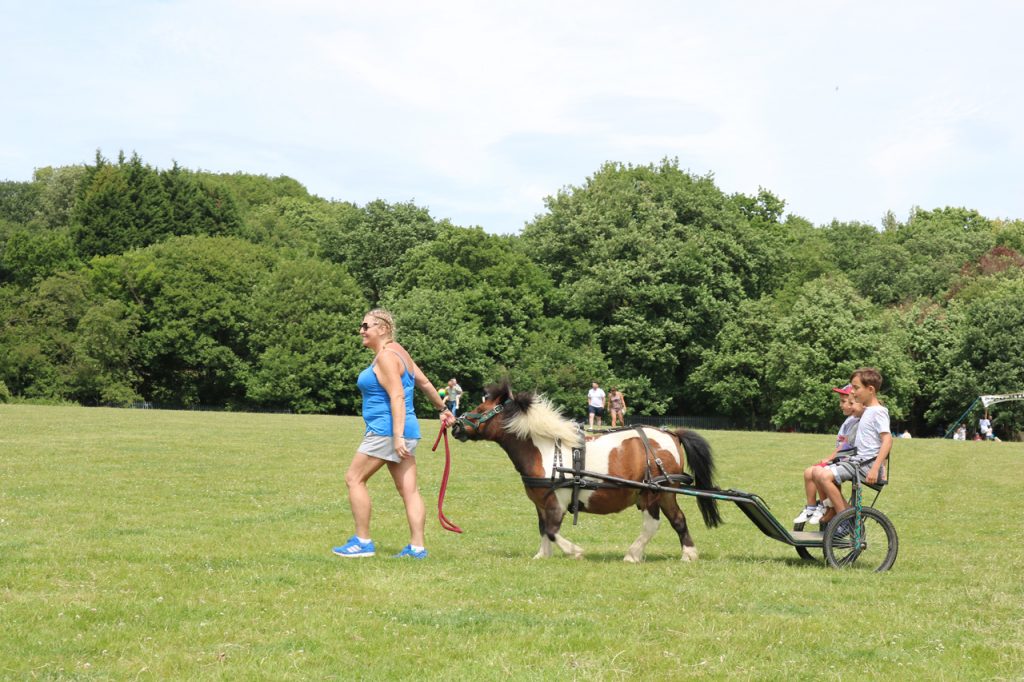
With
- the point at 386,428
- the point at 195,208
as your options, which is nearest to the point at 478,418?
the point at 386,428

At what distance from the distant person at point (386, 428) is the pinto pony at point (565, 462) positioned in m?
0.87

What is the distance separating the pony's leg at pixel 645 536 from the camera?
12.0 m

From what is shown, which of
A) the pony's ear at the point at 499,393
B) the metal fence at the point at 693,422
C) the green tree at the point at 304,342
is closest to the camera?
the pony's ear at the point at 499,393

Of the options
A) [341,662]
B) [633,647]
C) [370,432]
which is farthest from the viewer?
[370,432]

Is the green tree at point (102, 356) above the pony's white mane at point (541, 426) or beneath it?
above

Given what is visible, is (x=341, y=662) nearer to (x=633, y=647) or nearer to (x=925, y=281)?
(x=633, y=647)

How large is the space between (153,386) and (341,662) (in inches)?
3059

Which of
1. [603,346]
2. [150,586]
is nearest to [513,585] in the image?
[150,586]

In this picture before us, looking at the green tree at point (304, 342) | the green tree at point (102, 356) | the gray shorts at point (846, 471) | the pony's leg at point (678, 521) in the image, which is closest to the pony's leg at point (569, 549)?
the pony's leg at point (678, 521)

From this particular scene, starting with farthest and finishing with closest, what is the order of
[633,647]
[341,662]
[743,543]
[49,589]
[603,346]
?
[603,346] < [743,543] < [49,589] < [633,647] < [341,662]

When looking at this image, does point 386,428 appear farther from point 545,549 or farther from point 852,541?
point 852,541

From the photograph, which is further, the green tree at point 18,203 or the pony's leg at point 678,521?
the green tree at point 18,203

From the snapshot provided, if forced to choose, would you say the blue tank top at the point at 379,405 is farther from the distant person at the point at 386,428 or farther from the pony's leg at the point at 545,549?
the pony's leg at the point at 545,549

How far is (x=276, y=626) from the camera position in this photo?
7.97 m
